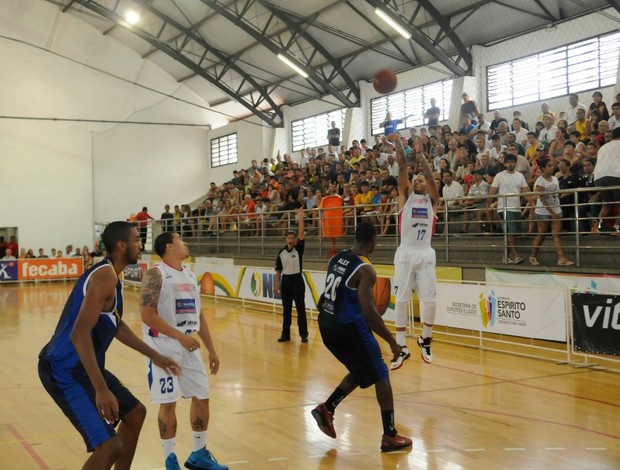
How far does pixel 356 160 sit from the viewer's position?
21.0 metres

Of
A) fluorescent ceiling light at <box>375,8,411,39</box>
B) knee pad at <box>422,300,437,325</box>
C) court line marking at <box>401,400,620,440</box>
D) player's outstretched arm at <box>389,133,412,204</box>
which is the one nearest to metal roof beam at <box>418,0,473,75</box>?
fluorescent ceiling light at <box>375,8,411,39</box>

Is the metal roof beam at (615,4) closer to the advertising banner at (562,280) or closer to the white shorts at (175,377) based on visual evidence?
the advertising banner at (562,280)

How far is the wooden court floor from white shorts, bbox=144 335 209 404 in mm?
890

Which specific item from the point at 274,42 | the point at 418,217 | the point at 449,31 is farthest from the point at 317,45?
the point at 418,217

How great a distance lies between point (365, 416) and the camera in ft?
24.2

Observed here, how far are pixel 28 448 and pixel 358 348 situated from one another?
3377mm

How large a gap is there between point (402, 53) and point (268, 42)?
17.3 feet

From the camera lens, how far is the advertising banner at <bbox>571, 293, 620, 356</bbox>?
9273mm

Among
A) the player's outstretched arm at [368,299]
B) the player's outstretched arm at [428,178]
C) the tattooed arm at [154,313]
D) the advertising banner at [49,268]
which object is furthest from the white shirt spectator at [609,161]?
the advertising banner at [49,268]

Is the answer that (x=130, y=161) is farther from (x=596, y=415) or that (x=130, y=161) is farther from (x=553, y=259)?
(x=596, y=415)

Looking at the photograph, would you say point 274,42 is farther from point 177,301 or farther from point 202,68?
point 177,301

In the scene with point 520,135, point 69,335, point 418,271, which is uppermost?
point 520,135

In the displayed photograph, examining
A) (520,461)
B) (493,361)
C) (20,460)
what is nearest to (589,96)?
(493,361)

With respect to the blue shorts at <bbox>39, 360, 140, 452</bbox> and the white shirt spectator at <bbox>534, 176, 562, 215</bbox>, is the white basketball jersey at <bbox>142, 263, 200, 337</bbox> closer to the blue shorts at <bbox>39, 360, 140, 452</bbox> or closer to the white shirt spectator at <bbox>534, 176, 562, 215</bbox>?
the blue shorts at <bbox>39, 360, 140, 452</bbox>
